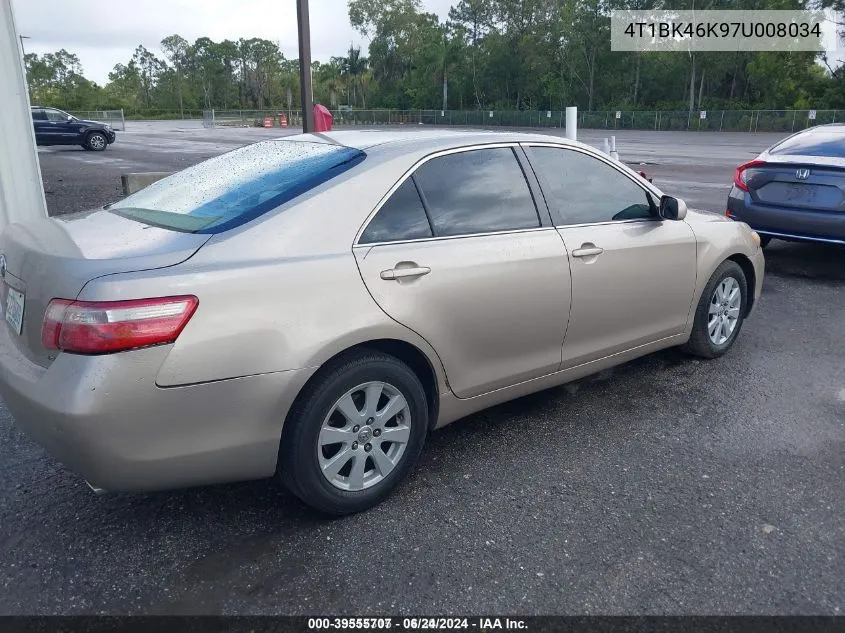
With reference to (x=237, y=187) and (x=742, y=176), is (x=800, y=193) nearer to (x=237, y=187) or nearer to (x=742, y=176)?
(x=742, y=176)

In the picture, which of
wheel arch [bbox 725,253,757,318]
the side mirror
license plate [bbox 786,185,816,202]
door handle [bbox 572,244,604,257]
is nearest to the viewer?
door handle [bbox 572,244,604,257]

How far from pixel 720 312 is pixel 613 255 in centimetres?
142

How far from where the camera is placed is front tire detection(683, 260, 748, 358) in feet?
15.2

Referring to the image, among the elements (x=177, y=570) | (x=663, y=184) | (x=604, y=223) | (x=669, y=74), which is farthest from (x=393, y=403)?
(x=669, y=74)

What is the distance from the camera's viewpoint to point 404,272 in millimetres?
2994

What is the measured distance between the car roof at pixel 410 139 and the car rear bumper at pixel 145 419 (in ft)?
4.08

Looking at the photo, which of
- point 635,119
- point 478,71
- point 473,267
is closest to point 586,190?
point 473,267

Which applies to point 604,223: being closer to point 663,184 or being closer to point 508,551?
point 508,551

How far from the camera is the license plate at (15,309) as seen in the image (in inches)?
108

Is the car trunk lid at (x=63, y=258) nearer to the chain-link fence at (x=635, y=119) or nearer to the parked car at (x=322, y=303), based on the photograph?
the parked car at (x=322, y=303)

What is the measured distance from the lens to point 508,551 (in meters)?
2.77

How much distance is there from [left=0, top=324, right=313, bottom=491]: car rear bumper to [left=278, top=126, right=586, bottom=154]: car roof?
1243mm

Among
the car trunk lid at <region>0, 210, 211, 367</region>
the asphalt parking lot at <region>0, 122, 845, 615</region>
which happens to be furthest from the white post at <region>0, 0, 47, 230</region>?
the car trunk lid at <region>0, 210, 211, 367</region>

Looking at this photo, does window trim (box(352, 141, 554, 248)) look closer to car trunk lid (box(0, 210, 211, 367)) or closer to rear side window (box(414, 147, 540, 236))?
rear side window (box(414, 147, 540, 236))
